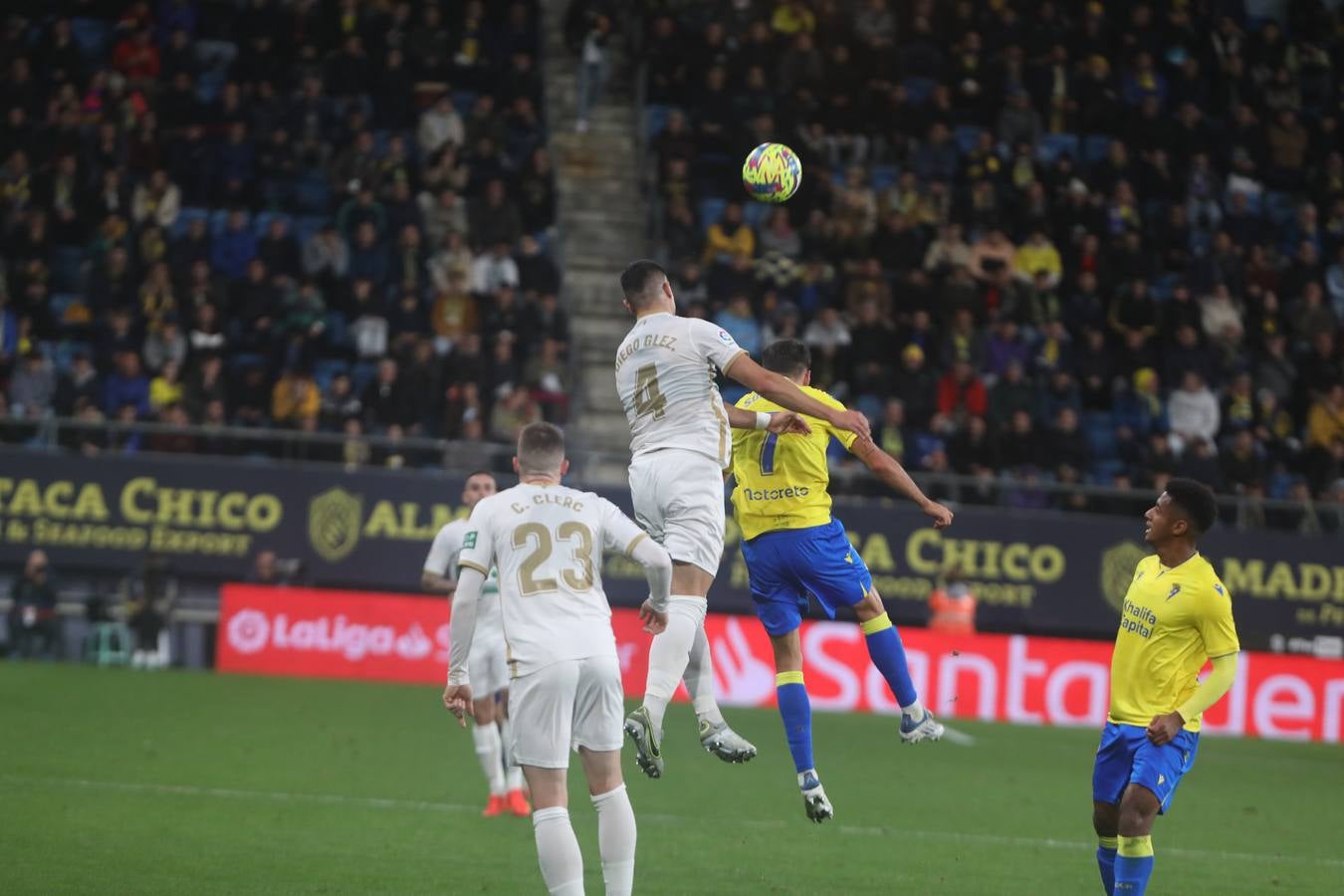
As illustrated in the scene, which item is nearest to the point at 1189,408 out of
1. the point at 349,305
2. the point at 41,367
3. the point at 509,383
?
the point at 509,383

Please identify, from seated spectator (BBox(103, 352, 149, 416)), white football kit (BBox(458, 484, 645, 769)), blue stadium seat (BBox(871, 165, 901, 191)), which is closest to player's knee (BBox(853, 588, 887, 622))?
white football kit (BBox(458, 484, 645, 769))

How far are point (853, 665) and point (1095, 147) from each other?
33.5ft

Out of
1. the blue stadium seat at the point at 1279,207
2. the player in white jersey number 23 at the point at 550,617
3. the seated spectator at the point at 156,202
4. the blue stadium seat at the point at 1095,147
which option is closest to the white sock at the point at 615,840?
the player in white jersey number 23 at the point at 550,617

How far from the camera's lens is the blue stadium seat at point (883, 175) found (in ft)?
86.8

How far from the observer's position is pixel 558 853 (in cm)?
804

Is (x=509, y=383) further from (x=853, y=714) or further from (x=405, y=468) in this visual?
(x=853, y=714)

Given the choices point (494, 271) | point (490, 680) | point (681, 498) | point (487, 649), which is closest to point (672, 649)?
point (681, 498)

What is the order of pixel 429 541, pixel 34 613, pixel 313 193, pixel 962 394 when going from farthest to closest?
pixel 313 193
pixel 962 394
pixel 429 541
pixel 34 613

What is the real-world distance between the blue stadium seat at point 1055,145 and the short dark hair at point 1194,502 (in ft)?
63.1

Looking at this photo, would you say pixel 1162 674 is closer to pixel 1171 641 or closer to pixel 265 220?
pixel 1171 641

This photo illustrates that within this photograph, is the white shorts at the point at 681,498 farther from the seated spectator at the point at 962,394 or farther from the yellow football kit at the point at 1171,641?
the seated spectator at the point at 962,394

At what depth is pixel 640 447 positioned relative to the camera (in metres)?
9.73

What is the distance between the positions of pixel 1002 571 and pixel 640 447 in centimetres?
1417

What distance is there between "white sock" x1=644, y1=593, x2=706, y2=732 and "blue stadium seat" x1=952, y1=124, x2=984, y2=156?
18.7m
